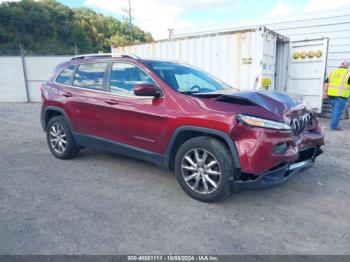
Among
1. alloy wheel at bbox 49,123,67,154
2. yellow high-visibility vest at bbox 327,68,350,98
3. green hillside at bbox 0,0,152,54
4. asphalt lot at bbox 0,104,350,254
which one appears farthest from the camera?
green hillside at bbox 0,0,152,54

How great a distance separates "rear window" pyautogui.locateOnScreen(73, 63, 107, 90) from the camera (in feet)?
15.2

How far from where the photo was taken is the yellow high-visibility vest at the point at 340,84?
7.71m

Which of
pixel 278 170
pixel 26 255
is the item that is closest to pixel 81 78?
pixel 26 255

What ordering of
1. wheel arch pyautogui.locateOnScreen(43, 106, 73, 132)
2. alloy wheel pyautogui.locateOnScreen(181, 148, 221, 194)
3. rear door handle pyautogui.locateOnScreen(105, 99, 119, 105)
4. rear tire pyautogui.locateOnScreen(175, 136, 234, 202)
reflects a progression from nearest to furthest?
rear tire pyautogui.locateOnScreen(175, 136, 234, 202) < alloy wheel pyautogui.locateOnScreen(181, 148, 221, 194) < rear door handle pyautogui.locateOnScreen(105, 99, 119, 105) < wheel arch pyautogui.locateOnScreen(43, 106, 73, 132)

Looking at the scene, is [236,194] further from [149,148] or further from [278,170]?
[149,148]

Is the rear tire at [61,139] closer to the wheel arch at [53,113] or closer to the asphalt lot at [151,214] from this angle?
the wheel arch at [53,113]

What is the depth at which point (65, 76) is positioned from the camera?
5246 mm

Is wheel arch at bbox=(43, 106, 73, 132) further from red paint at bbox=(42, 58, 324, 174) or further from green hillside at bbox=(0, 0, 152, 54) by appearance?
green hillside at bbox=(0, 0, 152, 54)

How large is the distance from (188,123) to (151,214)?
3.74 feet

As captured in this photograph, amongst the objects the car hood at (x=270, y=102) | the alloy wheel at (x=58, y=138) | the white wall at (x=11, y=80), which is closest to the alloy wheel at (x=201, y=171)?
the car hood at (x=270, y=102)

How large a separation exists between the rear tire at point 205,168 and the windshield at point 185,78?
81 cm

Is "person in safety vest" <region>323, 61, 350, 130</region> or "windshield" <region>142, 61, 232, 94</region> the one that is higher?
"windshield" <region>142, 61, 232, 94</region>

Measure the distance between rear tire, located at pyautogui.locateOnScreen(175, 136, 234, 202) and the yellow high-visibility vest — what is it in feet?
19.2

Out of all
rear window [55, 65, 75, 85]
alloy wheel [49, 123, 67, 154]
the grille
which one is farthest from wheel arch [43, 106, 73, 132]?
the grille
